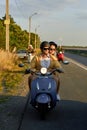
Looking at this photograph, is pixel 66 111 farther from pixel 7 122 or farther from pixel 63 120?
pixel 7 122

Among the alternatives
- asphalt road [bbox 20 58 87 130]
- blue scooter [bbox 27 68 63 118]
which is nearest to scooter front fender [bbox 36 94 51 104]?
blue scooter [bbox 27 68 63 118]

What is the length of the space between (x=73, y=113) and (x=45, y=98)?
1006 millimetres

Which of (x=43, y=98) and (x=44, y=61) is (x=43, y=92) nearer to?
(x=43, y=98)

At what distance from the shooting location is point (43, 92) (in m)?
10.1

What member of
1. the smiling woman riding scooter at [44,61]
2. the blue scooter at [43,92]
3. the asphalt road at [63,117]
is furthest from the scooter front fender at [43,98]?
the smiling woman riding scooter at [44,61]

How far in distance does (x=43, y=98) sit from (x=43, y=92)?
0.51 feet

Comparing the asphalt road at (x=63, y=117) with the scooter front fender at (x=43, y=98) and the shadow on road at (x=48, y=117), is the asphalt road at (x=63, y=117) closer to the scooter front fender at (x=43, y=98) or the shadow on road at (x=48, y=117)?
the shadow on road at (x=48, y=117)

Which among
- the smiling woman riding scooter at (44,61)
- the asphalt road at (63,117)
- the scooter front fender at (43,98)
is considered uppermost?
the smiling woman riding scooter at (44,61)

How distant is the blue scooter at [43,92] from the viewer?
9953mm

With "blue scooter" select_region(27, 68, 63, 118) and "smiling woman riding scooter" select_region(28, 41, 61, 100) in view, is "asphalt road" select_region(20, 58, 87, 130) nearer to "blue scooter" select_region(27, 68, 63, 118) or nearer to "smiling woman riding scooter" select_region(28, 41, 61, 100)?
"blue scooter" select_region(27, 68, 63, 118)

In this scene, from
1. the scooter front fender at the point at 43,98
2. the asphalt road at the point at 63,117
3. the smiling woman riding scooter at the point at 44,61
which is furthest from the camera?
the smiling woman riding scooter at the point at 44,61

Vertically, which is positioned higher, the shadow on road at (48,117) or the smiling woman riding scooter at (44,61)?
the smiling woman riding scooter at (44,61)

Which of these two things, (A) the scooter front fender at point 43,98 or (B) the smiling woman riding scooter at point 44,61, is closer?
(A) the scooter front fender at point 43,98

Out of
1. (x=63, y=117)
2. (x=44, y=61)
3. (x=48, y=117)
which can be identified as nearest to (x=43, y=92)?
(x=48, y=117)
